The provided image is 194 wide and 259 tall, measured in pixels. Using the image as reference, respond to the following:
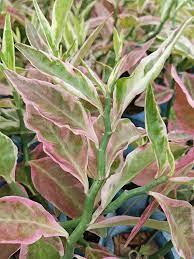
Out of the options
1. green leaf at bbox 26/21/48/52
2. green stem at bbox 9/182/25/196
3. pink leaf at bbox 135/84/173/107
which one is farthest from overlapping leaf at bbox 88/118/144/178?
pink leaf at bbox 135/84/173/107

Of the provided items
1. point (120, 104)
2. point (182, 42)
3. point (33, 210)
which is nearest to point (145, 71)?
point (120, 104)

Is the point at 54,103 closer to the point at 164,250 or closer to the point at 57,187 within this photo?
the point at 57,187

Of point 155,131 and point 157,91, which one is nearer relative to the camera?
point 155,131

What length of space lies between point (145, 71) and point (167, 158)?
3.5 inches

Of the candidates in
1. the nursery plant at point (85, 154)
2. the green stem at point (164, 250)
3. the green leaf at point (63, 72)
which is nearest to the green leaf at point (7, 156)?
the nursery plant at point (85, 154)

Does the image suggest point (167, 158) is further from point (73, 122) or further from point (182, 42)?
point (182, 42)

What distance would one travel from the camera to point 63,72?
51 centimetres

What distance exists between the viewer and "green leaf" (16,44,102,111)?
1.65ft

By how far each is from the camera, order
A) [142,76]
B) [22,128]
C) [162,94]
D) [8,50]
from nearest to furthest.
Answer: [142,76] → [8,50] → [22,128] → [162,94]

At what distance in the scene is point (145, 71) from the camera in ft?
1.55

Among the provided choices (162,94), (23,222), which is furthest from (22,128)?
(162,94)

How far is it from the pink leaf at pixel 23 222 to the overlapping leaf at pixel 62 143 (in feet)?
0.17

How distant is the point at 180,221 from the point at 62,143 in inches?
5.9

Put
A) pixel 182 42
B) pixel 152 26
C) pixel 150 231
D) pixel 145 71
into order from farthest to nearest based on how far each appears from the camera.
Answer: pixel 152 26 < pixel 182 42 < pixel 150 231 < pixel 145 71
